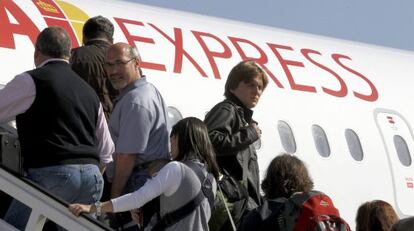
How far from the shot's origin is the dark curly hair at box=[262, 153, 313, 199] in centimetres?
811

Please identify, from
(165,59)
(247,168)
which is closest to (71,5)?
(165,59)

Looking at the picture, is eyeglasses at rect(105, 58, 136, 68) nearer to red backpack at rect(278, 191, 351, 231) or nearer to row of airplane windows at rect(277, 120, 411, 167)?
red backpack at rect(278, 191, 351, 231)

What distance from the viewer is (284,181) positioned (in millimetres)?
8141

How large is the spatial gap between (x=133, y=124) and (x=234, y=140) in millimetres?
1242

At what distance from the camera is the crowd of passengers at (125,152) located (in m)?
7.25

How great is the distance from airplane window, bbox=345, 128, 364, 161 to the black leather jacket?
589cm

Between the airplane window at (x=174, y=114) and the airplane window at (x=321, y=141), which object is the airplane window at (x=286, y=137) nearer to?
the airplane window at (x=321, y=141)

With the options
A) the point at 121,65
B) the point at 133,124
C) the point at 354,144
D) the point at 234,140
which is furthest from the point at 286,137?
the point at 133,124

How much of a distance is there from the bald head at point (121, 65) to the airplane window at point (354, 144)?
7.33 meters

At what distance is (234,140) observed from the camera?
893cm

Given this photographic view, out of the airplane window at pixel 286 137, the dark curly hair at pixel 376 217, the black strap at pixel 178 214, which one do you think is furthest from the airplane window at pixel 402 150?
the black strap at pixel 178 214

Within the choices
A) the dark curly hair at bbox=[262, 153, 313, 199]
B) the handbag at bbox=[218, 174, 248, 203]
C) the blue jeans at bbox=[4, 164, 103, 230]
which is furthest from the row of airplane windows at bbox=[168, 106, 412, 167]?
the blue jeans at bbox=[4, 164, 103, 230]

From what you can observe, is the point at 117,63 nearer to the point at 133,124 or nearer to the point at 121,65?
the point at 121,65

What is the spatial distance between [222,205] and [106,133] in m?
1.18
